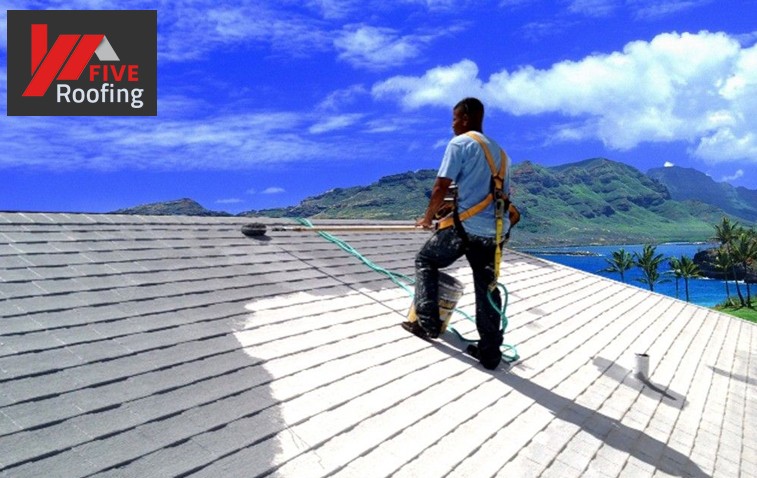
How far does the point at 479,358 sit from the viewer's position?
14.6 feet

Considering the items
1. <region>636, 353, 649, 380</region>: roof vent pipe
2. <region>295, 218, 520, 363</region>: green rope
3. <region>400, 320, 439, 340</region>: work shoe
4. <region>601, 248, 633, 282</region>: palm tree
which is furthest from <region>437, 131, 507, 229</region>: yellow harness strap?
<region>601, 248, 633, 282</region>: palm tree

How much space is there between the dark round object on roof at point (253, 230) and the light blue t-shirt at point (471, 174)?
3.26m

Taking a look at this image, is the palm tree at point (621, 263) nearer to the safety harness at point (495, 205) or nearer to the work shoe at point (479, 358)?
the work shoe at point (479, 358)

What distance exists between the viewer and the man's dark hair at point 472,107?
4406 mm

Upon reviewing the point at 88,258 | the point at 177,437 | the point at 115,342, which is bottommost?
the point at 177,437

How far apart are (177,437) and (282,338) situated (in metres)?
1.49

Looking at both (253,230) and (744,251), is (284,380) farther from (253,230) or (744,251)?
(744,251)

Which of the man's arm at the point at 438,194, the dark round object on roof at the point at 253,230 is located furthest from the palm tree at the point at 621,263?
the man's arm at the point at 438,194

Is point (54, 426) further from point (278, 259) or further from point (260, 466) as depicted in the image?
point (278, 259)

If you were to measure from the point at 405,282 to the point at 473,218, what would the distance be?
2.32 m

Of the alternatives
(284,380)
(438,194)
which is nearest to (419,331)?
(438,194)

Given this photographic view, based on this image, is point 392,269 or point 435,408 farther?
point 392,269

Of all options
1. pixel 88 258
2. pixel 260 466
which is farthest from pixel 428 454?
pixel 88 258

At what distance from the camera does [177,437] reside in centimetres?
253
